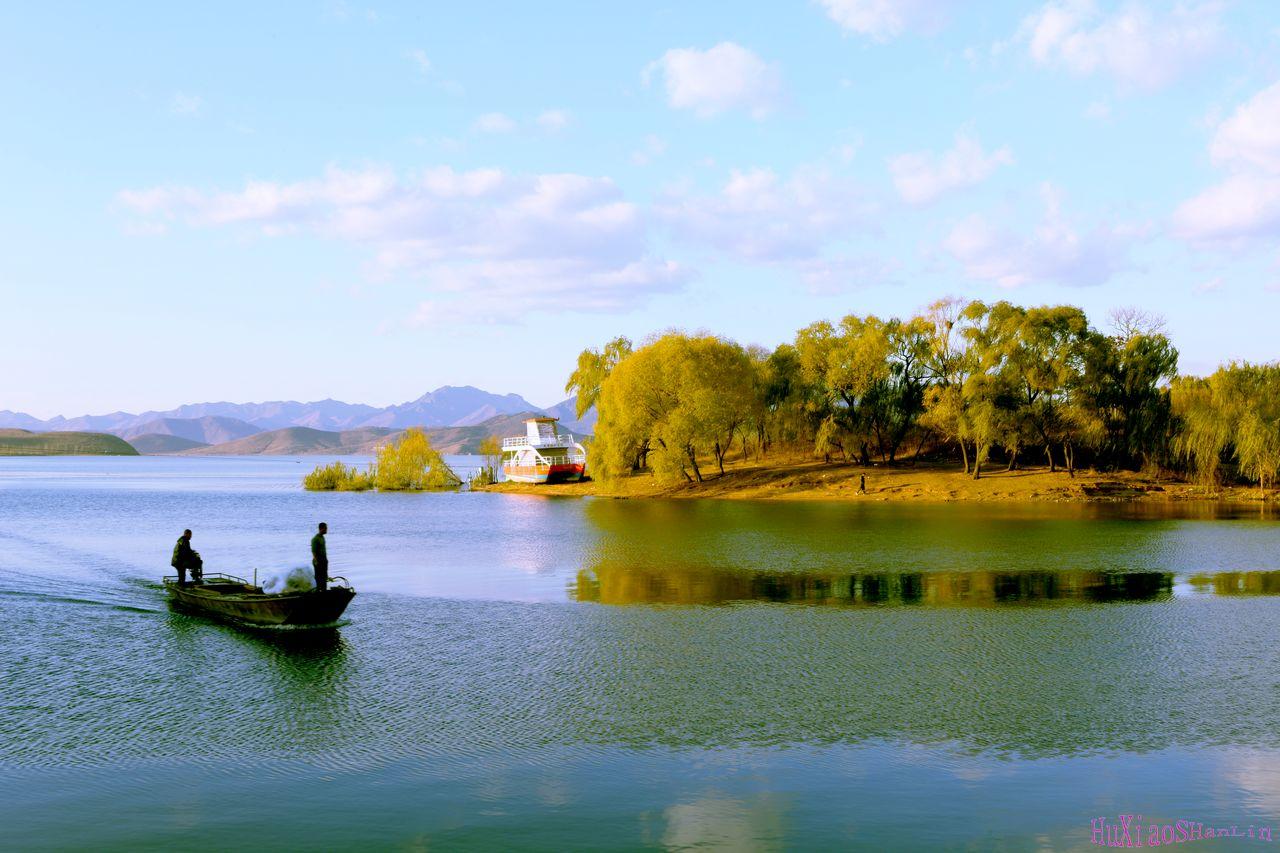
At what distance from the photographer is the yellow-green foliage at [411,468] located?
112500 millimetres

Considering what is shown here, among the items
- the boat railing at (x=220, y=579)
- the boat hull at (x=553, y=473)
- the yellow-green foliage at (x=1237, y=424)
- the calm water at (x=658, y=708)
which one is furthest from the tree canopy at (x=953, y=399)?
the boat railing at (x=220, y=579)

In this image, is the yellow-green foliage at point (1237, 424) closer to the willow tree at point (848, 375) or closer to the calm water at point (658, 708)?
the willow tree at point (848, 375)

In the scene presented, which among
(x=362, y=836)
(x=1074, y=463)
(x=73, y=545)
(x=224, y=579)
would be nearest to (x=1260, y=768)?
(x=362, y=836)

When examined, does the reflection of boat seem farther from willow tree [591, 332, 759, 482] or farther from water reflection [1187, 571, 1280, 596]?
water reflection [1187, 571, 1280, 596]

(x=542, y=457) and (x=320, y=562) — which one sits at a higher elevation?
(x=542, y=457)

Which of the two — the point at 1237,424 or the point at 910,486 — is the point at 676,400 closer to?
the point at 910,486

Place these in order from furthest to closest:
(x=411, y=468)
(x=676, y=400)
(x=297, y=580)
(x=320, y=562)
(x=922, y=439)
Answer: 1. (x=411, y=468)
2. (x=922, y=439)
3. (x=676, y=400)
4. (x=320, y=562)
5. (x=297, y=580)

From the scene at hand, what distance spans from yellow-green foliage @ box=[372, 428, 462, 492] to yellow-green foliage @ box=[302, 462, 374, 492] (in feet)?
4.87

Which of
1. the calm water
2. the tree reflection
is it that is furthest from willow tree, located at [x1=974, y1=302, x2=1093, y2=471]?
the tree reflection

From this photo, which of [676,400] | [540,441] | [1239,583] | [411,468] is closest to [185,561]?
[1239,583]

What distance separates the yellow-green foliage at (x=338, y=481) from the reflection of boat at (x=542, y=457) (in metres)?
17.7

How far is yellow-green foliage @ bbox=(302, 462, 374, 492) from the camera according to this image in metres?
114

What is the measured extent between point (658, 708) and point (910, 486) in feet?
226

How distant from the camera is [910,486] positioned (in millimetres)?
82188
